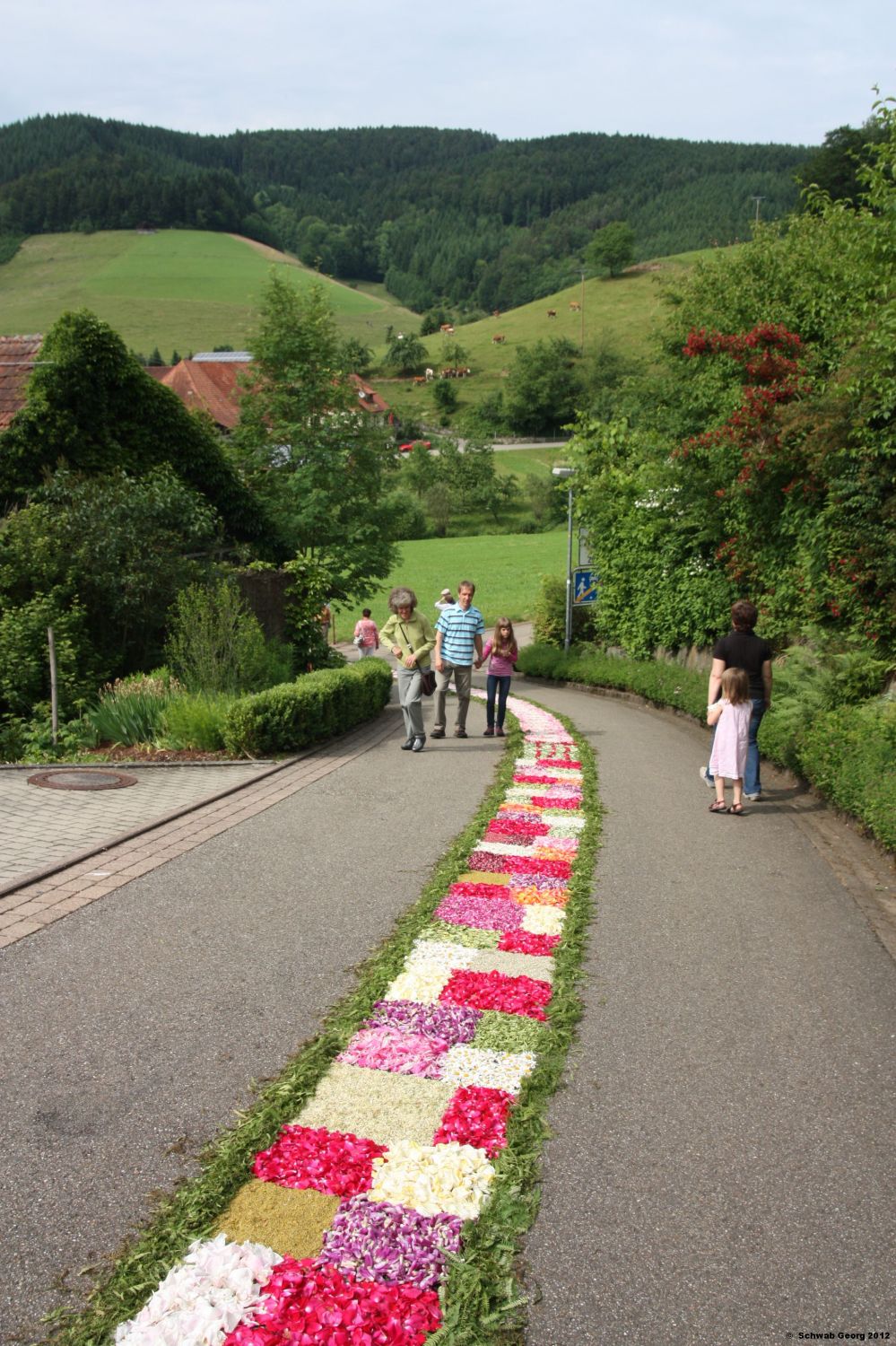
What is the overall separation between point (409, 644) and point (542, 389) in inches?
3982

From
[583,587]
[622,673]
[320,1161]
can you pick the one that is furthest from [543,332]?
[320,1161]

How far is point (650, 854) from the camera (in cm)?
795

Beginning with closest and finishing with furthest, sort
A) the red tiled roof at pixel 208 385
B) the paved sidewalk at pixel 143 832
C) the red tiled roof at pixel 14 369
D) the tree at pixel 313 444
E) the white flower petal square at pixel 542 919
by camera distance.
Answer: the white flower petal square at pixel 542 919
the paved sidewalk at pixel 143 832
the red tiled roof at pixel 14 369
the tree at pixel 313 444
the red tiled roof at pixel 208 385

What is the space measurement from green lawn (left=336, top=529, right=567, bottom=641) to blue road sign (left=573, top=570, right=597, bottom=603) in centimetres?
1731

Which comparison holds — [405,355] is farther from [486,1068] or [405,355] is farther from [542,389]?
[486,1068]

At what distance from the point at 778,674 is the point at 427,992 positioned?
8.21 metres

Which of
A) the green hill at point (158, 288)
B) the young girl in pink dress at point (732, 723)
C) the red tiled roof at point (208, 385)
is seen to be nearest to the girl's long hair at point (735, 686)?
the young girl in pink dress at point (732, 723)

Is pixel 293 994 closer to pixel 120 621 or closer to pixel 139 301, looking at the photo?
pixel 120 621

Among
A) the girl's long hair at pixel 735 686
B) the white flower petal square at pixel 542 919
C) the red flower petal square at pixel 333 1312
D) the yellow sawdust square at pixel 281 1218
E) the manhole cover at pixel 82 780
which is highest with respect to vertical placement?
the girl's long hair at pixel 735 686

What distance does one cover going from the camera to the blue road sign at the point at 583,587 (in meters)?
26.3

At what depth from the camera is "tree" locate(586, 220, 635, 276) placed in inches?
5472

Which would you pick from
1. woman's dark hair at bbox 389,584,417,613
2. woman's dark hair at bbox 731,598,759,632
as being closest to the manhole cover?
woman's dark hair at bbox 389,584,417,613

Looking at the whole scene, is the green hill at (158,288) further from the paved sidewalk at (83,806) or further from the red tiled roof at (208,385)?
the paved sidewalk at (83,806)

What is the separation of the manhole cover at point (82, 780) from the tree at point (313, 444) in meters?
16.0
